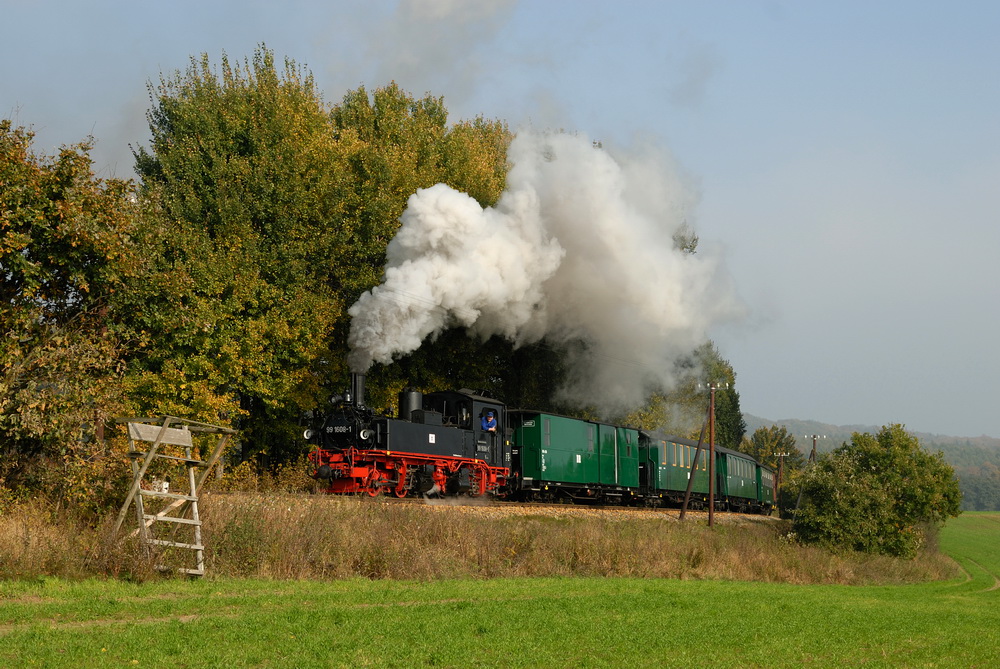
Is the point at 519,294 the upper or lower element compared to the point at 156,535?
upper

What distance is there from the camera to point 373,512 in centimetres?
1912

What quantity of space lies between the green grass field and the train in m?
8.54

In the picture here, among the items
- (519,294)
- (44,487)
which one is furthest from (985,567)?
(44,487)

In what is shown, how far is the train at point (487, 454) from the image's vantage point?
85.4 feet

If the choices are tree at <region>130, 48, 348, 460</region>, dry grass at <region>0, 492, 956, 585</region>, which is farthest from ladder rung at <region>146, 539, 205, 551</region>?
tree at <region>130, 48, 348, 460</region>

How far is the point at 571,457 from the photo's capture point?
110 feet

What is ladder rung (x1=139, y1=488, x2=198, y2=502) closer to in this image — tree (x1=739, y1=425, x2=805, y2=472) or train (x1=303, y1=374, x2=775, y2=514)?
train (x1=303, y1=374, x2=775, y2=514)

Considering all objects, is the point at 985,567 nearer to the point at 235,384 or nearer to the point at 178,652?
the point at 235,384

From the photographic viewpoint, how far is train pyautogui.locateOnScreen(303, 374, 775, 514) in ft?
85.4

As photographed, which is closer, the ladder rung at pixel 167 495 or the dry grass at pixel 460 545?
the ladder rung at pixel 167 495

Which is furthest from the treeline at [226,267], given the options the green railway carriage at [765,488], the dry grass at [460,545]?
the green railway carriage at [765,488]

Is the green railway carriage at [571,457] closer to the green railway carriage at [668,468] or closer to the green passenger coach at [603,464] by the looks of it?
the green passenger coach at [603,464]

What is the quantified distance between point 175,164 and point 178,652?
88.2ft

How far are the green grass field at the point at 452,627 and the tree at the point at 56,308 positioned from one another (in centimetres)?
341
